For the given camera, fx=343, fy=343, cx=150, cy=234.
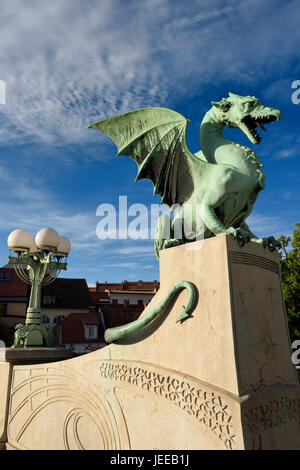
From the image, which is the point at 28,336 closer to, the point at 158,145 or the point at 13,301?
the point at 158,145

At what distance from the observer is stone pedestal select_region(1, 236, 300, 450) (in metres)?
3.14

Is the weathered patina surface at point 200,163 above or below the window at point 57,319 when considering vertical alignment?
below

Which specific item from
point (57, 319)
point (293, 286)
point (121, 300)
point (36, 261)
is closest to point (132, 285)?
point (121, 300)

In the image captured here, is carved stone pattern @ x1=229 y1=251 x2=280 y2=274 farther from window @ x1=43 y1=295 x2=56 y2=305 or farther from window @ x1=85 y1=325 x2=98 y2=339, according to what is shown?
window @ x1=43 y1=295 x2=56 y2=305

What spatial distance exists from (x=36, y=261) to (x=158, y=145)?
3.75m

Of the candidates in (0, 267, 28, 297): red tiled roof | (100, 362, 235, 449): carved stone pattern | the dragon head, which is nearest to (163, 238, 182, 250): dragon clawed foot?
(100, 362, 235, 449): carved stone pattern

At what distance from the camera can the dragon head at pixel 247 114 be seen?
449 cm

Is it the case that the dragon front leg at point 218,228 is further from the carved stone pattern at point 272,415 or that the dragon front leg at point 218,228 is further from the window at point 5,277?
the window at point 5,277

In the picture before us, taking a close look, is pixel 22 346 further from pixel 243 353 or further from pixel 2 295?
pixel 2 295

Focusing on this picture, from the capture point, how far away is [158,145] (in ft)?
15.9

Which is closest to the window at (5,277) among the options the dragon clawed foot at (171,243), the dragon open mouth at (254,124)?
the dragon clawed foot at (171,243)

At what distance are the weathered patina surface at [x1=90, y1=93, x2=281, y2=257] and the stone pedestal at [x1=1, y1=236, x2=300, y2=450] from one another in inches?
23.7
